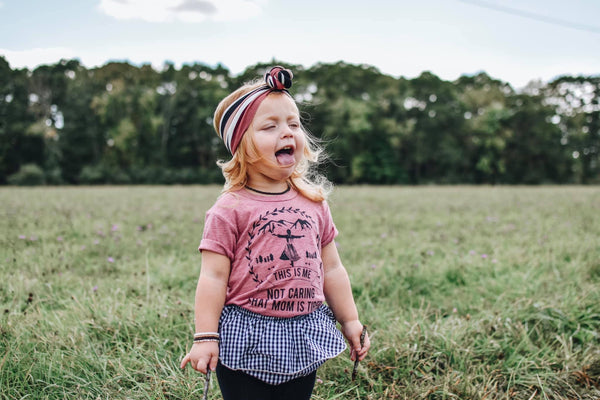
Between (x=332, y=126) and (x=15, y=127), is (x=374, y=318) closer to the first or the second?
(x=332, y=126)

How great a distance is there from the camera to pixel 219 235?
1.35m

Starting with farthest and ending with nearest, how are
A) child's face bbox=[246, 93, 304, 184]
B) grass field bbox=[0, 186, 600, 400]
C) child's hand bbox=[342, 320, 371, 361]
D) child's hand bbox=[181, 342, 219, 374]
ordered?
grass field bbox=[0, 186, 600, 400] < child's hand bbox=[342, 320, 371, 361] < child's face bbox=[246, 93, 304, 184] < child's hand bbox=[181, 342, 219, 374]

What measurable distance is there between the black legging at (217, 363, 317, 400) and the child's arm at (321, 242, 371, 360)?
0.71ft

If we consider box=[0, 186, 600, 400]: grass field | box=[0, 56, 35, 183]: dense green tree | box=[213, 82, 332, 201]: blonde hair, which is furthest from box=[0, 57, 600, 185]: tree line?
box=[213, 82, 332, 201]: blonde hair

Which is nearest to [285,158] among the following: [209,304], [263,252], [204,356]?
[263,252]

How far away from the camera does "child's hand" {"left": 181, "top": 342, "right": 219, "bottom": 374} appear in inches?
50.6

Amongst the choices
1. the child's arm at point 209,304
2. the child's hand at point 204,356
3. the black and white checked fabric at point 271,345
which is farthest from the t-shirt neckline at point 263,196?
the child's hand at point 204,356

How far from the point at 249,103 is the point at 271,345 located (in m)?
0.80

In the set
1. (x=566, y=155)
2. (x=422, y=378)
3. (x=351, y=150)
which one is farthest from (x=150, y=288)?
(x=566, y=155)

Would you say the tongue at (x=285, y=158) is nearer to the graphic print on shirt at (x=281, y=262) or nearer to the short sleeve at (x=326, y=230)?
the graphic print on shirt at (x=281, y=262)

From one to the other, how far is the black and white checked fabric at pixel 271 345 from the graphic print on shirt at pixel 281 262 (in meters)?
0.05

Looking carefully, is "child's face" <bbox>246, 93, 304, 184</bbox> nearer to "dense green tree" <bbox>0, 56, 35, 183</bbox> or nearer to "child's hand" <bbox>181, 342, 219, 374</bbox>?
"child's hand" <bbox>181, 342, 219, 374</bbox>

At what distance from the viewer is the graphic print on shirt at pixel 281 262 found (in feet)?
4.48

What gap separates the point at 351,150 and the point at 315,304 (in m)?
32.7
